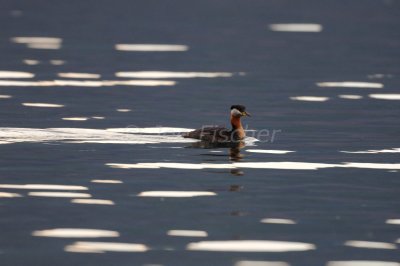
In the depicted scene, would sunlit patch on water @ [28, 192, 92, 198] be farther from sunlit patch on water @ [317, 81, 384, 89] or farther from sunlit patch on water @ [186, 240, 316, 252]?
sunlit patch on water @ [317, 81, 384, 89]

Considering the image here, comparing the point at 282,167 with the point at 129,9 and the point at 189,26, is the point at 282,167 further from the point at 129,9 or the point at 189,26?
the point at 129,9

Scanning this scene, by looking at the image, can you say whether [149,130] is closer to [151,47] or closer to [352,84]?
[352,84]

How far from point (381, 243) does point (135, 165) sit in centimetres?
760

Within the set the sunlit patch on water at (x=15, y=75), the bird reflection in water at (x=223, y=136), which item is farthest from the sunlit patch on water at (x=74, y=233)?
the sunlit patch on water at (x=15, y=75)

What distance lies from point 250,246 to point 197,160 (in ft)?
25.6

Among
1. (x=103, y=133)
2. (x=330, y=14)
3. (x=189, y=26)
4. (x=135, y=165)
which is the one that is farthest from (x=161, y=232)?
(x=330, y=14)

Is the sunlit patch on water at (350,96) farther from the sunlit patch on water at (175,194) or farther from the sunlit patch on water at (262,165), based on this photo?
the sunlit patch on water at (175,194)

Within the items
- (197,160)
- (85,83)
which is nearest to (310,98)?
(85,83)

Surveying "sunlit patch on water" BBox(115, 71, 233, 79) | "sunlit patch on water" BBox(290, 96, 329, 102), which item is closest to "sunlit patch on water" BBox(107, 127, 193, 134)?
"sunlit patch on water" BBox(290, 96, 329, 102)

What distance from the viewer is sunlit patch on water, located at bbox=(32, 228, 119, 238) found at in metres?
18.1

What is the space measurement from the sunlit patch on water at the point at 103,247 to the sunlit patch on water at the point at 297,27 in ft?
190

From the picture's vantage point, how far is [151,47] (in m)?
61.0

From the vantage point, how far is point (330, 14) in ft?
304

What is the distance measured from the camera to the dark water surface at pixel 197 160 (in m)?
17.8
